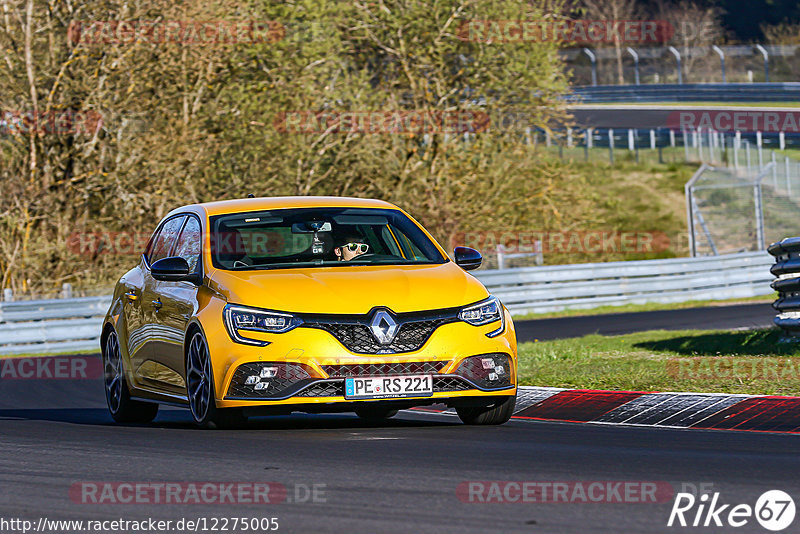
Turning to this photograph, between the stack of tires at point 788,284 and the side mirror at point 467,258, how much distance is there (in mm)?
4188

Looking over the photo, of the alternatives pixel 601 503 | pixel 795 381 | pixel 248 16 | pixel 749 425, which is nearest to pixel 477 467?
pixel 601 503

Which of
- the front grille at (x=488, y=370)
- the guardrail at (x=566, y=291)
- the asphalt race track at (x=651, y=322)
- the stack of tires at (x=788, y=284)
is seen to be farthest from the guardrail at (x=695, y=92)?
the front grille at (x=488, y=370)

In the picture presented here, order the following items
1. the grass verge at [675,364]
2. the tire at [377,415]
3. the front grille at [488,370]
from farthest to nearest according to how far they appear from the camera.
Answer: the grass verge at [675,364] < the tire at [377,415] < the front grille at [488,370]

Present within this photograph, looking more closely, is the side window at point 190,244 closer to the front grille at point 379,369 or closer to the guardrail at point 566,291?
the front grille at point 379,369

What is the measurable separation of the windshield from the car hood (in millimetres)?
345

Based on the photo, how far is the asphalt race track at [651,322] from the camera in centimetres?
2167

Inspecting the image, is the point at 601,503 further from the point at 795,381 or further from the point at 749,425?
the point at 795,381

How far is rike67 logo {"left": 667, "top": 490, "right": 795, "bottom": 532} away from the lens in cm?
575

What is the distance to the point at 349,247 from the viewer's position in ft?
33.6

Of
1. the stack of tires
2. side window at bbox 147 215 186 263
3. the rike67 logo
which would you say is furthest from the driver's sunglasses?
the stack of tires

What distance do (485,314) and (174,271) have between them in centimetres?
217

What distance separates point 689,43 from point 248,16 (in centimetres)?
5392

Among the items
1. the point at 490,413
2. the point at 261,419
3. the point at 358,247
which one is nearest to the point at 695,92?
the point at 261,419

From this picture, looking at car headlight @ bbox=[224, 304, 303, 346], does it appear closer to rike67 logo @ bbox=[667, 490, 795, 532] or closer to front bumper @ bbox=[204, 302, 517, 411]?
front bumper @ bbox=[204, 302, 517, 411]
